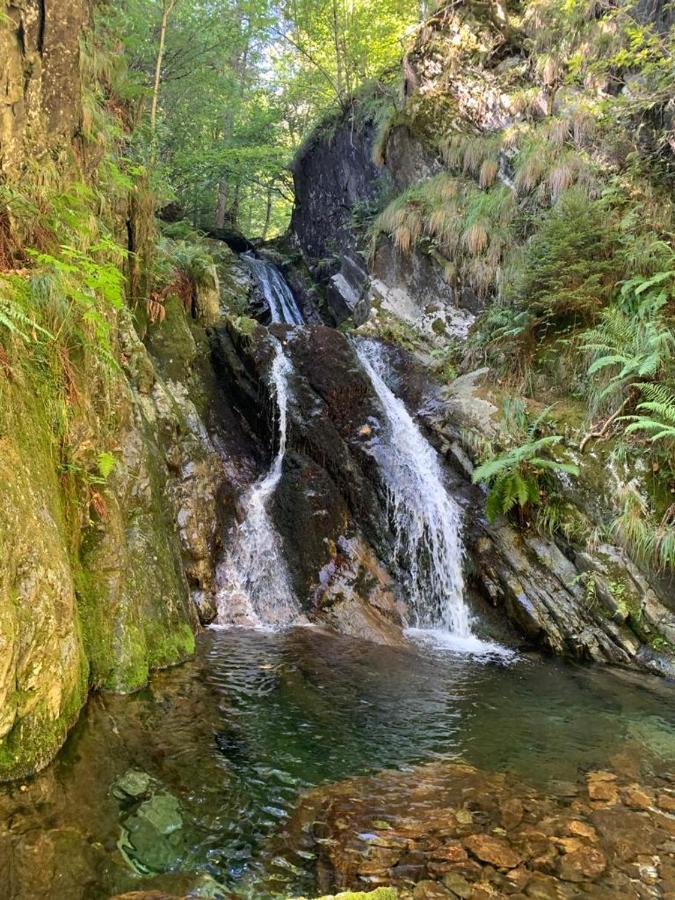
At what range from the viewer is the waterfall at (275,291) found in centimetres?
1487

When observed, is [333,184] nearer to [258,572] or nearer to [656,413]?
[656,413]

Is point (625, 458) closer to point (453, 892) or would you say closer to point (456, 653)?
point (456, 653)

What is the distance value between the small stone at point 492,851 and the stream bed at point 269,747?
0.70 metres

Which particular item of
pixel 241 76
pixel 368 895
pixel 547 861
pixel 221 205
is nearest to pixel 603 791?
pixel 547 861

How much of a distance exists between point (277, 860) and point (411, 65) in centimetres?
1610

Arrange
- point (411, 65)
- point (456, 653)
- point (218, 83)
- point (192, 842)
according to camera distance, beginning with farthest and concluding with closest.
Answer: point (218, 83) → point (411, 65) → point (456, 653) → point (192, 842)

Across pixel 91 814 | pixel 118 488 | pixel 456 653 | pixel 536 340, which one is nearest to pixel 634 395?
pixel 536 340

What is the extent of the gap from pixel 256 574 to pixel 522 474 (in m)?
3.78

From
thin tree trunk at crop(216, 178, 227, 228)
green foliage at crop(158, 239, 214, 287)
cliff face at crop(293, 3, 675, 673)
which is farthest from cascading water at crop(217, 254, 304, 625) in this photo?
thin tree trunk at crop(216, 178, 227, 228)

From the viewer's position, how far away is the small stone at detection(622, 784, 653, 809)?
3.45m

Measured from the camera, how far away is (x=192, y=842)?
2.80 m

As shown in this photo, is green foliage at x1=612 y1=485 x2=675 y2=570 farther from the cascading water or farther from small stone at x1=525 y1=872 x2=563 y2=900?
small stone at x1=525 y1=872 x2=563 y2=900

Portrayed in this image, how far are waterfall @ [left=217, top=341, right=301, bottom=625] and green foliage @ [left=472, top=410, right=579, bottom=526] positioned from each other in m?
2.88

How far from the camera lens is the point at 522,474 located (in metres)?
7.59
